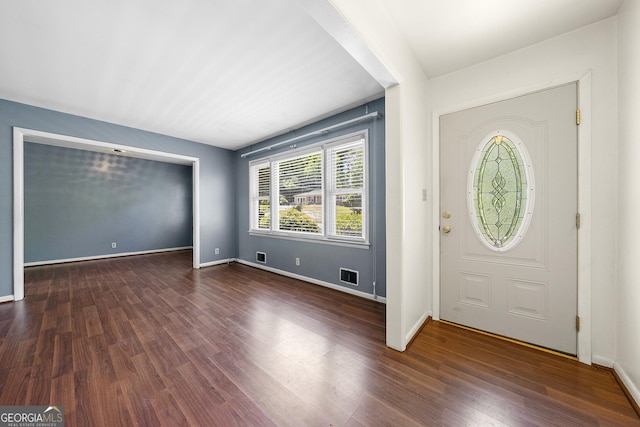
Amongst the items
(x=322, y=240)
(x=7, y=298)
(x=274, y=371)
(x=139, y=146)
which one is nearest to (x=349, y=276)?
(x=322, y=240)

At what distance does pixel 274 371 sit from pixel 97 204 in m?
6.60

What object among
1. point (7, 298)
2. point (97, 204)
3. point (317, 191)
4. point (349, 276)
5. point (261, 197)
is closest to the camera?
point (7, 298)

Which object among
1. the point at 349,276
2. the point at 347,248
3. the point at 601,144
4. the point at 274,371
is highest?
the point at 601,144

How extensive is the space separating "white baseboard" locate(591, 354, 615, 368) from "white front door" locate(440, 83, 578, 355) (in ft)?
0.34

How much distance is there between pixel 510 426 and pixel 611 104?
2.27m

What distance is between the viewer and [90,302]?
3033mm

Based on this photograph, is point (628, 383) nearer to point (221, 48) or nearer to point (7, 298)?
point (221, 48)

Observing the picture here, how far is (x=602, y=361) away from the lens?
67.9 inches

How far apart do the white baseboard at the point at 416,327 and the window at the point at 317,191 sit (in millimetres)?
1130

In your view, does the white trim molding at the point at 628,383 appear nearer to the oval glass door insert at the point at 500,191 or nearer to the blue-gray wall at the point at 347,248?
the oval glass door insert at the point at 500,191

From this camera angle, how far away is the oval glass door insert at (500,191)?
6.66 feet

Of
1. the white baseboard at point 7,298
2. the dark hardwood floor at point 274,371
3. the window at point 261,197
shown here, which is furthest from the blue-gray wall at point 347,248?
the white baseboard at point 7,298

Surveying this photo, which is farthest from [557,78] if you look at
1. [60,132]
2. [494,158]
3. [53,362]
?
[60,132]

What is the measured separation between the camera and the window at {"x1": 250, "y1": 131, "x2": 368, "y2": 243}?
3309 mm
